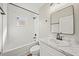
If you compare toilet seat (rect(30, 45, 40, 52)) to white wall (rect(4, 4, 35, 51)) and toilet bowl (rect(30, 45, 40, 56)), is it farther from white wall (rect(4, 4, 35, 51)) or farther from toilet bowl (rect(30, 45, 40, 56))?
white wall (rect(4, 4, 35, 51))

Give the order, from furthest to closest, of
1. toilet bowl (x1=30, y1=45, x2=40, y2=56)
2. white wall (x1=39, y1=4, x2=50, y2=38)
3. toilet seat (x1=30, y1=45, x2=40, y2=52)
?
1. white wall (x1=39, y1=4, x2=50, y2=38)
2. toilet seat (x1=30, y1=45, x2=40, y2=52)
3. toilet bowl (x1=30, y1=45, x2=40, y2=56)

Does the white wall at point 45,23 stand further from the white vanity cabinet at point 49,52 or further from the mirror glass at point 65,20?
the white vanity cabinet at point 49,52

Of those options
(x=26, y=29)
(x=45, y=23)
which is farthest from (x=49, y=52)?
(x=45, y=23)

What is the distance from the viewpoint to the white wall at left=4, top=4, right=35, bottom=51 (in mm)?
1519

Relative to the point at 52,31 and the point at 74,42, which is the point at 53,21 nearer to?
the point at 52,31

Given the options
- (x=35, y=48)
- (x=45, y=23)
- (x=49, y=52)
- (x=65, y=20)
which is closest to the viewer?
(x=49, y=52)

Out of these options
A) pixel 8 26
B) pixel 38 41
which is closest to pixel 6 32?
pixel 8 26

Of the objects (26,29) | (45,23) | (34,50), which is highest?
(45,23)

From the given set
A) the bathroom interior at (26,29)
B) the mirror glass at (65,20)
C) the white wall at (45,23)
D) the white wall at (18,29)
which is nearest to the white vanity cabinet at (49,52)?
the bathroom interior at (26,29)

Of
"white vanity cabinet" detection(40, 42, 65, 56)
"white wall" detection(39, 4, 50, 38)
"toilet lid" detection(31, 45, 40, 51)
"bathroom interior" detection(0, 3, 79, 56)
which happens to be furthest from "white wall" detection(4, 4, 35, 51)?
"white wall" detection(39, 4, 50, 38)

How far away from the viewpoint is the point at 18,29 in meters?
1.58

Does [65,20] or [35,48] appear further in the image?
[35,48]

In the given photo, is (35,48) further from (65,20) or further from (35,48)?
(65,20)

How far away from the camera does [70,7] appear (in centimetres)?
153
